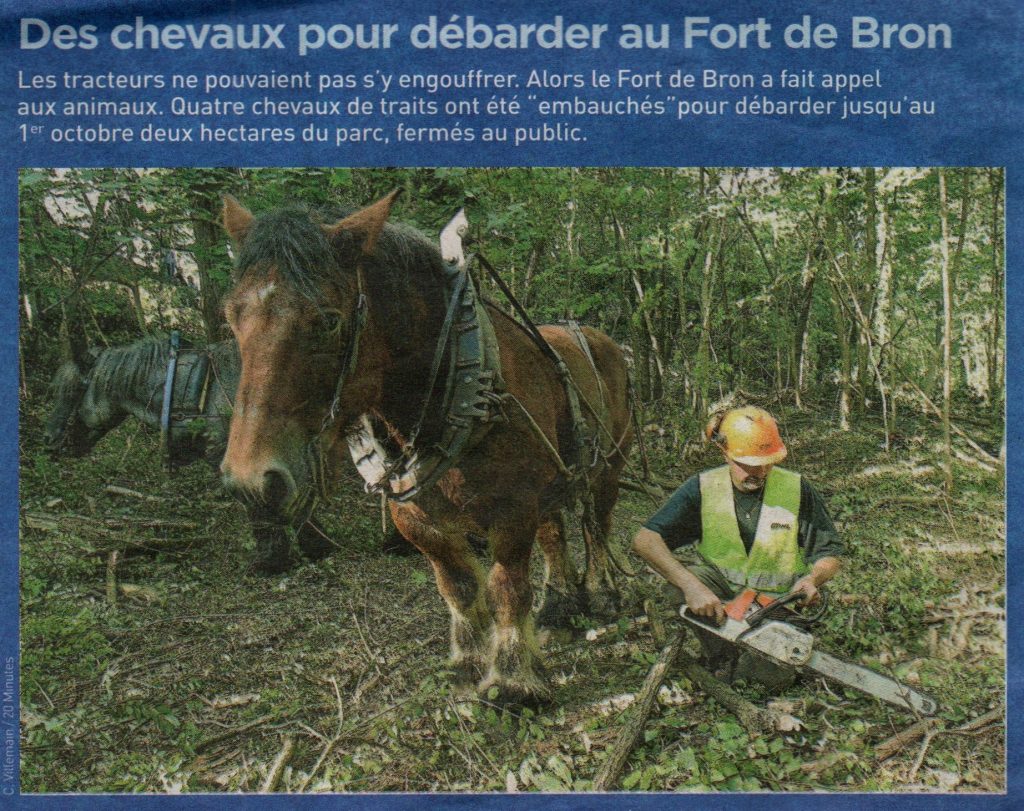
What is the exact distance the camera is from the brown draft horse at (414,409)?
2.09m

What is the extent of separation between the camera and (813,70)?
2.97 meters

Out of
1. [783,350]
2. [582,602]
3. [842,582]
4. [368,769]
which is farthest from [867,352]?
[368,769]

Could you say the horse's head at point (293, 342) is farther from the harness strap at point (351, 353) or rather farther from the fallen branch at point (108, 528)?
the fallen branch at point (108, 528)

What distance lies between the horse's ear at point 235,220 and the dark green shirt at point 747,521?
1.78m

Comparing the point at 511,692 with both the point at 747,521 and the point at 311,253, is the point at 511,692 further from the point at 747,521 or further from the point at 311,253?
the point at 311,253

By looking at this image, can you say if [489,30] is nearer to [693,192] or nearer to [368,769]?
[693,192]

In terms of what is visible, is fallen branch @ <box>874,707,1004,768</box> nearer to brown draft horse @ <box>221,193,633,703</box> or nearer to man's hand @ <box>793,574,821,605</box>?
man's hand @ <box>793,574,821,605</box>

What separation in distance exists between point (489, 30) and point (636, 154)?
0.77 metres

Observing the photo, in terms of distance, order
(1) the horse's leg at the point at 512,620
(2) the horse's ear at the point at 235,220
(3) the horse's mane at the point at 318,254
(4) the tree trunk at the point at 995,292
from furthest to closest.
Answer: (4) the tree trunk at the point at 995,292
(1) the horse's leg at the point at 512,620
(2) the horse's ear at the point at 235,220
(3) the horse's mane at the point at 318,254

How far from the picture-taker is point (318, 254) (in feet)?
7.13

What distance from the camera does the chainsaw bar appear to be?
2.74 m

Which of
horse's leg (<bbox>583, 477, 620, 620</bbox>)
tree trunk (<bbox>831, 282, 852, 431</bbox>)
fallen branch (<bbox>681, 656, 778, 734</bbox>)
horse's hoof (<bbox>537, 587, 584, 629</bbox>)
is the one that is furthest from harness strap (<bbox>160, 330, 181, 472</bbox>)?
tree trunk (<bbox>831, 282, 852, 431</bbox>)

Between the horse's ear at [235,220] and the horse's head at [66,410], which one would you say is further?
the horse's head at [66,410]

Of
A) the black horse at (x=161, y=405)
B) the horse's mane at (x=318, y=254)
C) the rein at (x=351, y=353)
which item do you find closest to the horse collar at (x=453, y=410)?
the horse's mane at (x=318, y=254)
